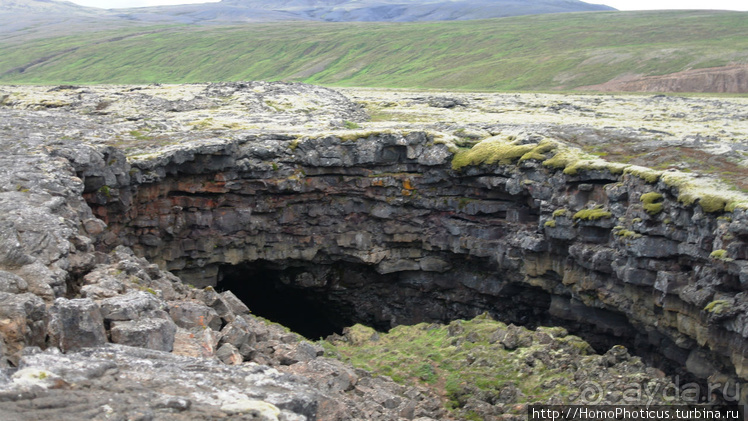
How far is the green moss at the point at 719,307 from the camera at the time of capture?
1969 centimetres

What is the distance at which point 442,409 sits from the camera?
18.5m

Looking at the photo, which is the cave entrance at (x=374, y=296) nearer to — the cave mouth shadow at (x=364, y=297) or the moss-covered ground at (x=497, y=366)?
the cave mouth shadow at (x=364, y=297)

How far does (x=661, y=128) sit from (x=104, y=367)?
34.6m

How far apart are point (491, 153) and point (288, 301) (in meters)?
15.8

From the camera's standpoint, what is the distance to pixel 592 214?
2578cm

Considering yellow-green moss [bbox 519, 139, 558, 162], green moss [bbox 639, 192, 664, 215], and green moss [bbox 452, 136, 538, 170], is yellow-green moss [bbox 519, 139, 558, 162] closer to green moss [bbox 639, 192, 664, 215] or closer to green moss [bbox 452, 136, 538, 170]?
green moss [bbox 452, 136, 538, 170]

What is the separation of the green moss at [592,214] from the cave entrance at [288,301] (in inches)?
635

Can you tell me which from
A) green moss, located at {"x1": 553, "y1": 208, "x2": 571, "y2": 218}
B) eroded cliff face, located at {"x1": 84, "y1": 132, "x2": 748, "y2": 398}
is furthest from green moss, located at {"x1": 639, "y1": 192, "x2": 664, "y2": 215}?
green moss, located at {"x1": 553, "y1": 208, "x2": 571, "y2": 218}

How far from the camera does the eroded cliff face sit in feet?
77.8

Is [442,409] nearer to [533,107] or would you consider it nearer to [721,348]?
[721,348]

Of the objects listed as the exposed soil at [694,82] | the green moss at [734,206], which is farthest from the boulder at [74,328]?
the exposed soil at [694,82]

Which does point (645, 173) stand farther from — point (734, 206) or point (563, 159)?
point (734, 206)

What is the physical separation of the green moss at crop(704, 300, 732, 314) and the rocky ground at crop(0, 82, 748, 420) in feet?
0.39

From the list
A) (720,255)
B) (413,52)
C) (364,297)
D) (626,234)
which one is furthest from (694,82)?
(720,255)
